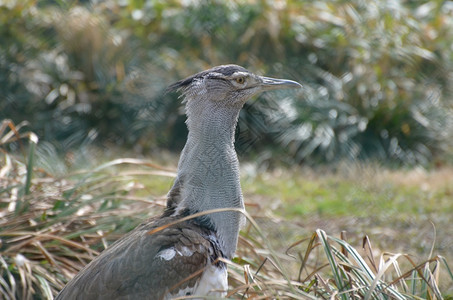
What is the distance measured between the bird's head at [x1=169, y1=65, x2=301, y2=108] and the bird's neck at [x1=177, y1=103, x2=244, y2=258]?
0.31 ft

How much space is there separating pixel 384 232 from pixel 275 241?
841mm

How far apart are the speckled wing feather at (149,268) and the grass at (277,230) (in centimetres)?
22

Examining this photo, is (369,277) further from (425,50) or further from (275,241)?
(425,50)

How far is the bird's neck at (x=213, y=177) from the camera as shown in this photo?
292cm

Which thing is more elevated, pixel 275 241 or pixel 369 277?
pixel 369 277

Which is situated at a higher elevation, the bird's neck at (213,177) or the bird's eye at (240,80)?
the bird's eye at (240,80)

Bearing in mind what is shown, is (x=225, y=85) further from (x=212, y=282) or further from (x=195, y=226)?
(x=212, y=282)

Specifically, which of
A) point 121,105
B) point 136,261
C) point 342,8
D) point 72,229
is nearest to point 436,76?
point 342,8

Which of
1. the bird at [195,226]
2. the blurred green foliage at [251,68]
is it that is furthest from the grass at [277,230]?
the blurred green foliage at [251,68]

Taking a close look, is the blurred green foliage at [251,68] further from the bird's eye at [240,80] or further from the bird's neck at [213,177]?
the bird's neck at [213,177]

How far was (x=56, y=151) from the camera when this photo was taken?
6.70m

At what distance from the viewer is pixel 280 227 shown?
5.13m

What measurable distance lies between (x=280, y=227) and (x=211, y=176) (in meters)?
2.31

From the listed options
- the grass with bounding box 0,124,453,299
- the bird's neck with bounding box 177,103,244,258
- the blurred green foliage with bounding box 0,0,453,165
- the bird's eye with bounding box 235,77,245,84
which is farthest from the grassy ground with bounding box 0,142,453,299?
the bird's eye with bounding box 235,77,245,84
